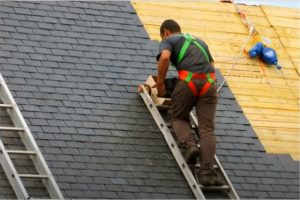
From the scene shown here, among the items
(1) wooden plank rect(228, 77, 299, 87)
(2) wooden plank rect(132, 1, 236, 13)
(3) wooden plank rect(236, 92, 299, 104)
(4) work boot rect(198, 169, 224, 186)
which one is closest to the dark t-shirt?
(4) work boot rect(198, 169, 224, 186)

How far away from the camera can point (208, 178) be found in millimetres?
11203

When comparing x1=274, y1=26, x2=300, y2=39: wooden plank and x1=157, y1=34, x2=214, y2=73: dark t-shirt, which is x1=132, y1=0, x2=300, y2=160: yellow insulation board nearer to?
x1=274, y1=26, x2=300, y2=39: wooden plank

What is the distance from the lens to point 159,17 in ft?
44.4

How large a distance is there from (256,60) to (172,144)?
7.85ft

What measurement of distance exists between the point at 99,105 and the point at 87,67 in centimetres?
61

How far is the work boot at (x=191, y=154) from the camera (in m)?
11.3

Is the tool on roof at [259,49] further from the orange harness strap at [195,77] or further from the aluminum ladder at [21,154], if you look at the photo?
the aluminum ladder at [21,154]

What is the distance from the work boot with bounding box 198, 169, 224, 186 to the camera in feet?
36.8

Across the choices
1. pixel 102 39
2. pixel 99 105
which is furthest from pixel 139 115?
pixel 102 39

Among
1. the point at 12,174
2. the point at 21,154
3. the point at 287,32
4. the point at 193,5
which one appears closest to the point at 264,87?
the point at 287,32

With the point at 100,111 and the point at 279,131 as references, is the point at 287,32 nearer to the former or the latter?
the point at 279,131

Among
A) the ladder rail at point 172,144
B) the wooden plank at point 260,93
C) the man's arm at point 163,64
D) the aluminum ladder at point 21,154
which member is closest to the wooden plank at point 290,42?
the wooden plank at point 260,93

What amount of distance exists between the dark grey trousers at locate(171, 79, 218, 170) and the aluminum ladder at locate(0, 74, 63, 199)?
1.50 m

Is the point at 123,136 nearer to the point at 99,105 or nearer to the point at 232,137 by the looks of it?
the point at 99,105
